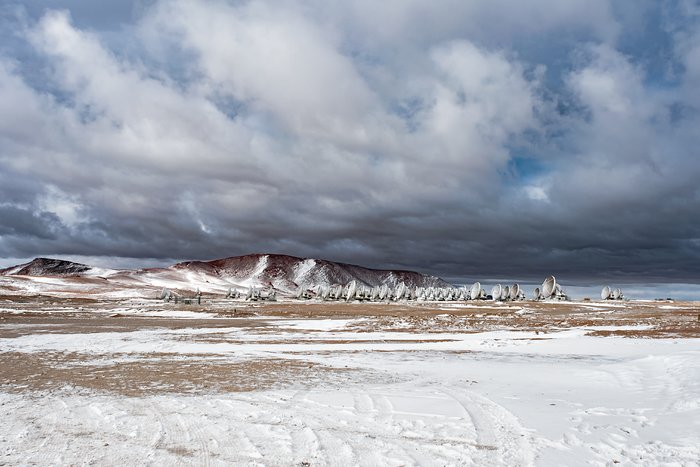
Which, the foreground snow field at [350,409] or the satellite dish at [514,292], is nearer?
the foreground snow field at [350,409]

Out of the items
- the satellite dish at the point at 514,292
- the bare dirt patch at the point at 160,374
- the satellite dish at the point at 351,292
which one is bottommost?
the bare dirt patch at the point at 160,374

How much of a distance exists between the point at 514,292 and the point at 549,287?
8.57 m

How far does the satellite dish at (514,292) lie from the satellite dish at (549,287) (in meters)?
6.69

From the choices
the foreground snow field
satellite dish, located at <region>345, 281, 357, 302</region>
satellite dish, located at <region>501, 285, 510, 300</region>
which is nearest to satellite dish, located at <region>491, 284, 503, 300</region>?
satellite dish, located at <region>501, 285, 510, 300</region>

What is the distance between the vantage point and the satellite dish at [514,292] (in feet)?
407

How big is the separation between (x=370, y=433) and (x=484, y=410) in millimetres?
3353

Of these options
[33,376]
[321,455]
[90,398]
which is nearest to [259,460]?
[321,455]

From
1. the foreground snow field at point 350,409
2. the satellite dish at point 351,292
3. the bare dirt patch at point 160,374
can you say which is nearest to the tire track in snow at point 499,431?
the foreground snow field at point 350,409

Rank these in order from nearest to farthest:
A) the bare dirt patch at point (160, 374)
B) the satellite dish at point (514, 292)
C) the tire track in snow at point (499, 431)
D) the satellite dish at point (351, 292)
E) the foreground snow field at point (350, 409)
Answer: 1. the tire track in snow at point (499, 431)
2. the foreground snow field at point (350, 409)
3. the bare dirt patch at point (160, 374)
4. the satellite dish at point (514, 292)
5. the satellite dish at point (351, 292)

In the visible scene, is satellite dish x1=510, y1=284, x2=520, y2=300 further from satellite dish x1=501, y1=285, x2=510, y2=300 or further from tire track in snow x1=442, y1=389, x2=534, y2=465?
tire track in snow x1=442, y1=389, x2=534, y2=465

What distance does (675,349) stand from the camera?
23.6 m

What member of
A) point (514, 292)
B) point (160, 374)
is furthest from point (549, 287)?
point (160, 374)

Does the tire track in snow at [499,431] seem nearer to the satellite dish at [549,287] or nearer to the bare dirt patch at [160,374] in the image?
the bare dirt patch at [160,374]

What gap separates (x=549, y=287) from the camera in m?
120
